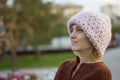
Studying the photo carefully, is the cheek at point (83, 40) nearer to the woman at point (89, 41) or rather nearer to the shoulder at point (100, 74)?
the woman at point (89, 41)

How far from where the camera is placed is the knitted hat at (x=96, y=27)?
7.58 ft

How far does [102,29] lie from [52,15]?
75.0 feet

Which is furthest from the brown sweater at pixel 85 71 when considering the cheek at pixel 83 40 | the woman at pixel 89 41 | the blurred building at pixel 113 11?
the blurred building at pixel 113 11

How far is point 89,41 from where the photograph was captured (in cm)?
234

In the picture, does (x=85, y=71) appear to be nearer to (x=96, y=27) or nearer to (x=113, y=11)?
(x=96, y=27)

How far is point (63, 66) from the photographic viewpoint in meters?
2.47

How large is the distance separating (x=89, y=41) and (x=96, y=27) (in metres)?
0.09

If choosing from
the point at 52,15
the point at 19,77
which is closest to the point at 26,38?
the point at 52,15

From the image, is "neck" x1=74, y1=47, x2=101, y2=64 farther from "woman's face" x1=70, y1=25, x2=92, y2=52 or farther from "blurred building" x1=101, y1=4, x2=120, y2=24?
"blurred building" x1=101, y1=4, x2=120, y2=24

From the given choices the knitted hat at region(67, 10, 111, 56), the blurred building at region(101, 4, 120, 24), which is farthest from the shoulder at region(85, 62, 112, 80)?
the blurred building at region(101, 4, 120, 24)

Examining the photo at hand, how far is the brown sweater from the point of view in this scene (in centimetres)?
226

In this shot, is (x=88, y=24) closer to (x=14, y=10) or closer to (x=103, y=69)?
(x=103, y=69)

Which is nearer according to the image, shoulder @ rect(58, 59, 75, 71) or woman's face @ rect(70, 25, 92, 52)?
woman's face @ rect(70, 25, 92, 52)

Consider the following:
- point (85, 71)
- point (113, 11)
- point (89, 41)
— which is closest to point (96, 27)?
point (89, 41)
